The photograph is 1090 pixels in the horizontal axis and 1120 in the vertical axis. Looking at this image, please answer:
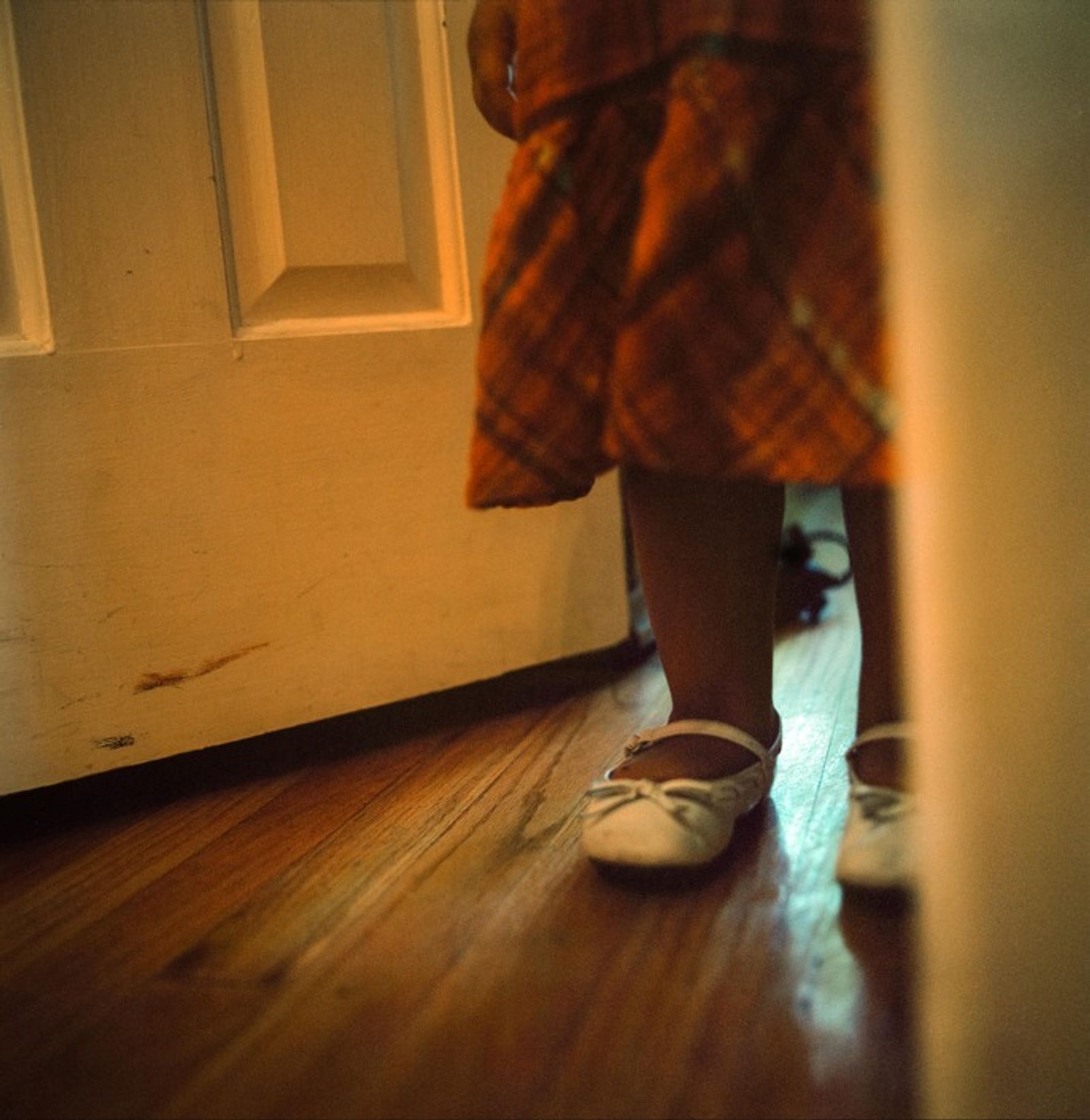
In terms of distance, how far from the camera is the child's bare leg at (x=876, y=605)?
2.06ft

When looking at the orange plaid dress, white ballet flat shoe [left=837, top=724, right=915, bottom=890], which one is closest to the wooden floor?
white ballet flat shoe [left=837, top=724, right=915, bottom=890]

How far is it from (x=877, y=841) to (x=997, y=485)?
0.84ft

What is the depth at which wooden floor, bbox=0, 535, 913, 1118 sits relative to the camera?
0.43 meters

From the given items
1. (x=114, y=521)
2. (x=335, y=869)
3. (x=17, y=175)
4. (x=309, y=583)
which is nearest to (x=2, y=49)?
(x=17, y=175)

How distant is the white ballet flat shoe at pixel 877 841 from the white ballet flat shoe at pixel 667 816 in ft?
0.24

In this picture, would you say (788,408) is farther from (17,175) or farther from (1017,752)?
(17,175)

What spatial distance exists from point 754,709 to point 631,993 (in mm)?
251

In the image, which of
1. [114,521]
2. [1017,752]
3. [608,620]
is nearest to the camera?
[1017,752]

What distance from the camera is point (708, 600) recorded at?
671 mm

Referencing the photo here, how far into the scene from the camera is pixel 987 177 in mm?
660

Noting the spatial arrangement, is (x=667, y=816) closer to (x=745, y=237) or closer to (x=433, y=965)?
(x=433, y=965)

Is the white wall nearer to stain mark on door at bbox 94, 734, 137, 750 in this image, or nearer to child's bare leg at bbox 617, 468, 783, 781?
child's bare leg at bbox 617, 468, 783, 781

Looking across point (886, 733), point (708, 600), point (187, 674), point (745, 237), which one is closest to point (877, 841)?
point (886, 733)

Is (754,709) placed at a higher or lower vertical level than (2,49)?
lower
